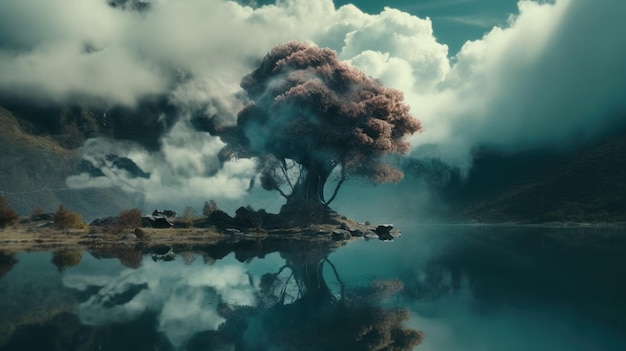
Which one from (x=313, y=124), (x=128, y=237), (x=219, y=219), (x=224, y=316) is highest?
(x=313, y=124)

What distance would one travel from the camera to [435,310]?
1739 cm

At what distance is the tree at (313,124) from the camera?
79750 millimetres

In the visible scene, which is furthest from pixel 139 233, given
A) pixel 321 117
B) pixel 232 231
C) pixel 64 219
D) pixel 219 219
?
pixel 321 117

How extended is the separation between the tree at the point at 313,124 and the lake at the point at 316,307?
51.2 metres

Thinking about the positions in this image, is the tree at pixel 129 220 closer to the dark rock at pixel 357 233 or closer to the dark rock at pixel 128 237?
the dark rock at pixel 128 237

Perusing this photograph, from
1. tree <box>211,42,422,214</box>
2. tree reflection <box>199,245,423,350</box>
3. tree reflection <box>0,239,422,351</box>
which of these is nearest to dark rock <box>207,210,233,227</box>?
tree <box>211,42,422,214</box>

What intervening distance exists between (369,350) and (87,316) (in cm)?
1079

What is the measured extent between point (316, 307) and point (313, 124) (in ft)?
214

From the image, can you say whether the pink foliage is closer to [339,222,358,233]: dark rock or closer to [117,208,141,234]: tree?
[339,222,358,233]: dark rock

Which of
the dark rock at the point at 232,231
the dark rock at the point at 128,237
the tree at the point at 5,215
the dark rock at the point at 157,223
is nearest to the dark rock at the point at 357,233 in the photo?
the dark rock at the point at 232,231

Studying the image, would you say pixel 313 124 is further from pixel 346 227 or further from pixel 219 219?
pixel 219 219

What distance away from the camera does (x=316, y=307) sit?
17984mm

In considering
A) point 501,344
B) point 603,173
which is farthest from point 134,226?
point 603,173

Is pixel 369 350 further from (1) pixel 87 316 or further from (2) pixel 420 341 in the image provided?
(1) pixel 87 316
